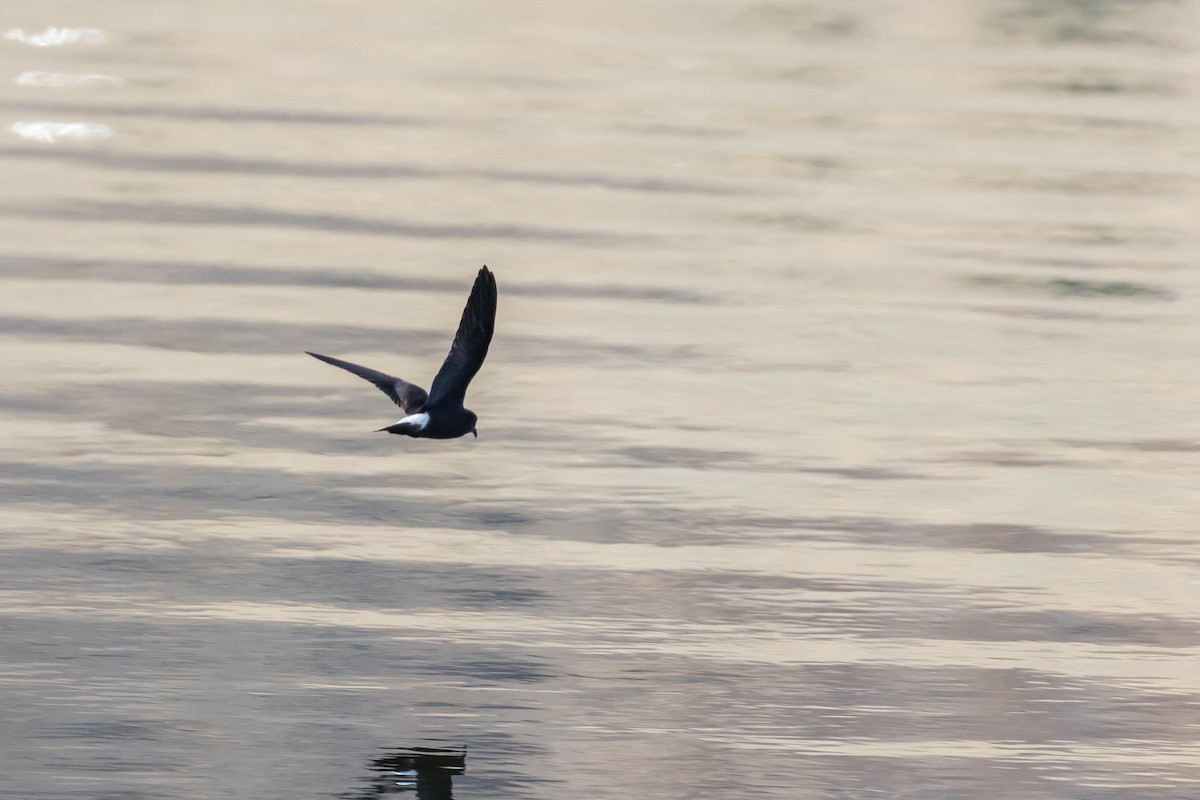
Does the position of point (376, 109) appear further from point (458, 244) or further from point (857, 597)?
point (857, 597)

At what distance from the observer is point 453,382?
8797mm

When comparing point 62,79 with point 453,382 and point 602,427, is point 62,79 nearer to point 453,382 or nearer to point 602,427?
point 602,427

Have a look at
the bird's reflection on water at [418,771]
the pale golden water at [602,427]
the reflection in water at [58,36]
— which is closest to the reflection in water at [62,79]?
the pale golden water at [602,427]

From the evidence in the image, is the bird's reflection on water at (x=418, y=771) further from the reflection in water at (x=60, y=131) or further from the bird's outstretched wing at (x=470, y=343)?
the reflection in water at (x=60, y=131)

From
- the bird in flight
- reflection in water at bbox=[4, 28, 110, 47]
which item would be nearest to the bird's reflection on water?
the bird in flight

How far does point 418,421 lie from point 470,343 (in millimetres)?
385

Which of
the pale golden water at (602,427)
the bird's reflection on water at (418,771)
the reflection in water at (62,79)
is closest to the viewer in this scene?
the bird's reflection on water at (418,771)

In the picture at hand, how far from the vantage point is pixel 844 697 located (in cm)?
805

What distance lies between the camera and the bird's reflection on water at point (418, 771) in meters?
7.12

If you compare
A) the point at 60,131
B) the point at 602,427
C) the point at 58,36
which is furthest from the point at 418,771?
the point at 58,36

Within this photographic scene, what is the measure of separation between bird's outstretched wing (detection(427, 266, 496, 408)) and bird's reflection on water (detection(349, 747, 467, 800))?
1629mm

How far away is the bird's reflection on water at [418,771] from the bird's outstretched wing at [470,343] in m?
1.63

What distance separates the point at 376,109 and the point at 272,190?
269cm

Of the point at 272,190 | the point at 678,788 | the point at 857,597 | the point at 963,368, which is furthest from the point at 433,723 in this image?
the point at 272,190
